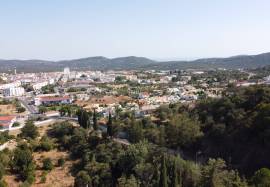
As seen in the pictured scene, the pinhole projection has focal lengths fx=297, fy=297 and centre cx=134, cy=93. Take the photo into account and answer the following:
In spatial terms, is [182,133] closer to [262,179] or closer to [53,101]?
[262,179]

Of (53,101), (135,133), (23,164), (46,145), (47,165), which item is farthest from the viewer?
(53,101)

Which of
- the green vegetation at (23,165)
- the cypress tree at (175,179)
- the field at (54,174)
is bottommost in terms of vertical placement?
the field at (54,174)

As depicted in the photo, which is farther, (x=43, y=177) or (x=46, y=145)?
(x=46, y=145)

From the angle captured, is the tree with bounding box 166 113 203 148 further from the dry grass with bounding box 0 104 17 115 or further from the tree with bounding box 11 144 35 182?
the dry grass with bounding box 0 104 17 115

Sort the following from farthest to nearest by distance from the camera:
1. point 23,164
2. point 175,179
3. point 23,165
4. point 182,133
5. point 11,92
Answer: point 11,92 → point 182,133 → point 23,164 → point 23,165 → point 175,179

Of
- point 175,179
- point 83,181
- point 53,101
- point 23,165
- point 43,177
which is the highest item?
point 175,179

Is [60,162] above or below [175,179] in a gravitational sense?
below

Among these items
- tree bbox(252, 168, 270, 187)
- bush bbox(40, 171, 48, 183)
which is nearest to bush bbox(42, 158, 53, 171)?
bush bbox(40, 171, 48, 183)

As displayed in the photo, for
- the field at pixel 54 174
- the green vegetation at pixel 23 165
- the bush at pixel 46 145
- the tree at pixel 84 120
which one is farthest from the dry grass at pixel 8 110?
the green vegetation at pixel 23 165

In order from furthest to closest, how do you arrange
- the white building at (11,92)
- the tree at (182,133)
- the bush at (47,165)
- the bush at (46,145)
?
the white building at (11,92) → the bush at (46,145) → the tree at (182,133) → the bush at (47,165)

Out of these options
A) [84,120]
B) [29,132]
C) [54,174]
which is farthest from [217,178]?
[29,132]

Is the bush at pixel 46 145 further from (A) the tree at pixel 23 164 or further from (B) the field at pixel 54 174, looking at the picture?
(A) the tree at pixel 23 164
